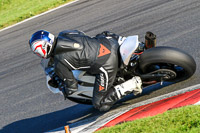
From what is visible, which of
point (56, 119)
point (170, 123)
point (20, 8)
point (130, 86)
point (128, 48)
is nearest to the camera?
point (170, 123)

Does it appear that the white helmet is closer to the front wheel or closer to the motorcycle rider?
the motorcycle rider

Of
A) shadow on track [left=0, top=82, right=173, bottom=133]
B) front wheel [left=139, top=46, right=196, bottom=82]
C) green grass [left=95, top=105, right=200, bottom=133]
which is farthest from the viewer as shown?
shadow on track [left=0, top=82, right=173, bottom=133]

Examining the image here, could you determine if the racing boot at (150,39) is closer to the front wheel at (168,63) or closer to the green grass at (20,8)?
the front wheel at (168,63)

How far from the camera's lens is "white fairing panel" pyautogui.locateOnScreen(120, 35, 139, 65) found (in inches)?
199

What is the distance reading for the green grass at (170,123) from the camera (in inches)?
144

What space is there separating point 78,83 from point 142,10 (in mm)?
5667

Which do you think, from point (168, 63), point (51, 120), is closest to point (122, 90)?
point (168, 63)

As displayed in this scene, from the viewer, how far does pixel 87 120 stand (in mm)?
5754

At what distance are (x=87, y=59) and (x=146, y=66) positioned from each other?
937 mm

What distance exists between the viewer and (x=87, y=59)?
513 centimetres

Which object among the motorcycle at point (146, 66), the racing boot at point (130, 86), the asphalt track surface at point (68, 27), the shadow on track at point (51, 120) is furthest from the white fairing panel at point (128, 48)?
the shadow on track at point (51, 120)

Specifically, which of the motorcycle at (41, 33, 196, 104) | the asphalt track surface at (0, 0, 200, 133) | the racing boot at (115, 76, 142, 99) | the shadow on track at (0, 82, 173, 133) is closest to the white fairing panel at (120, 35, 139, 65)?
the motorcycle at (41, 33, 196, 104)

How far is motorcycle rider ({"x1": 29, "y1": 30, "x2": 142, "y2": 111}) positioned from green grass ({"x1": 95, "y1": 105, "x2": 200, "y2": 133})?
111cm

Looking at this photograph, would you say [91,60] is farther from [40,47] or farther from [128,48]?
[40,47]
